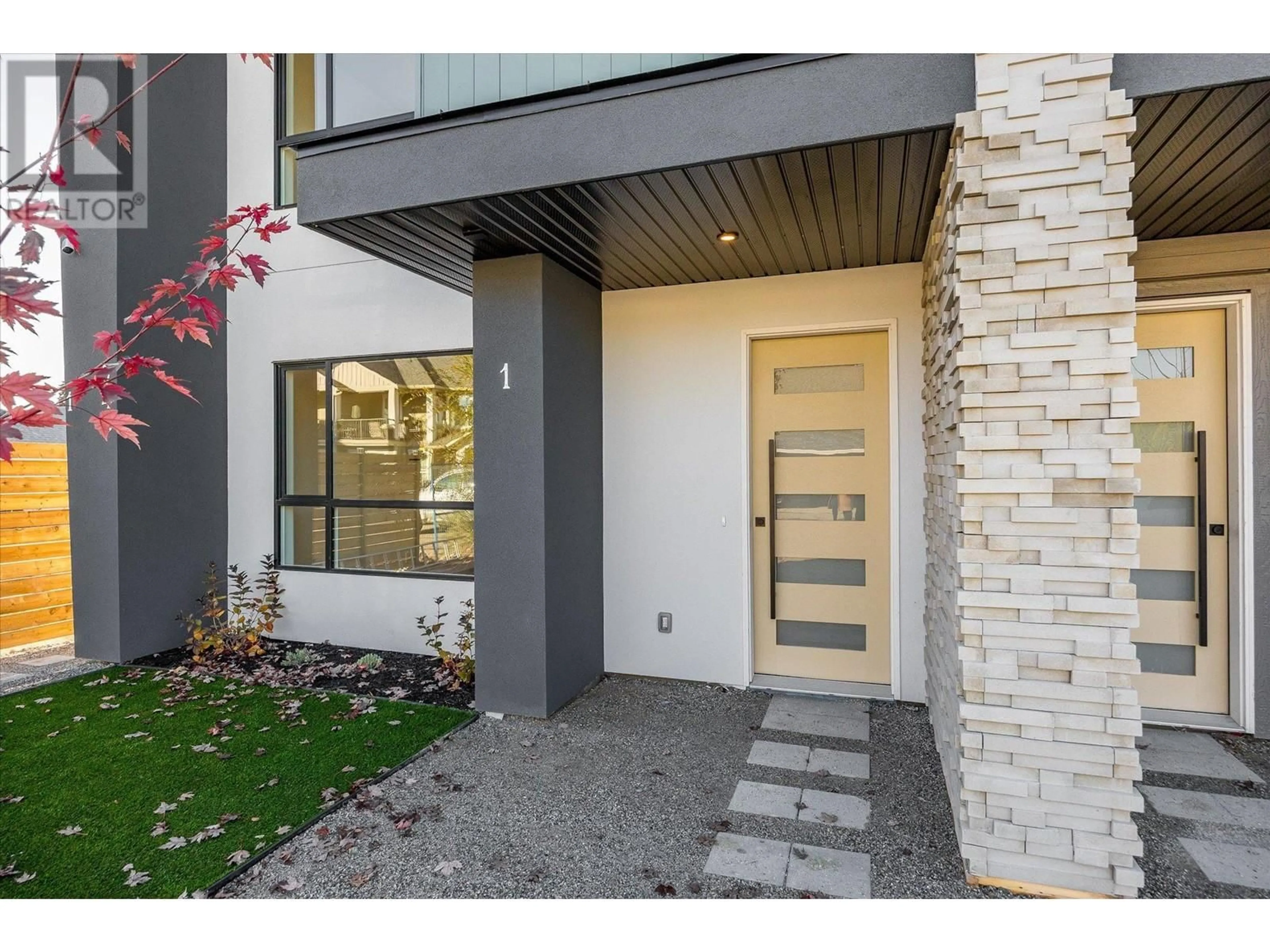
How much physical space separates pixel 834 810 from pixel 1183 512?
8.61 feet

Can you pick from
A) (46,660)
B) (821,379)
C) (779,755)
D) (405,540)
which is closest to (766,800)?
(779,755)

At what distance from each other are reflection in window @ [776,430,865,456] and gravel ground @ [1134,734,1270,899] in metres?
2.16

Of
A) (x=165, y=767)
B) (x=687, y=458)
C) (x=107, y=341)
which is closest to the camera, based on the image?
(x=107, y=341)

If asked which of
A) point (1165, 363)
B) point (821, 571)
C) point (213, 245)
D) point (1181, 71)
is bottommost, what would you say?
point (821, 571)

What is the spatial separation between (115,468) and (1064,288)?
19.1 feet

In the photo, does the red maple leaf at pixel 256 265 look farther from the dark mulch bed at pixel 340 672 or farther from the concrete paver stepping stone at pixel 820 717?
the concrete paver stepping stone at pixel 820 717

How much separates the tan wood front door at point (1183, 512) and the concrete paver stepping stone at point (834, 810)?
1940 mm

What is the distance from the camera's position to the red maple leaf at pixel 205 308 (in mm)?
1753

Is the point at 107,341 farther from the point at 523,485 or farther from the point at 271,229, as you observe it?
the point at 523,485

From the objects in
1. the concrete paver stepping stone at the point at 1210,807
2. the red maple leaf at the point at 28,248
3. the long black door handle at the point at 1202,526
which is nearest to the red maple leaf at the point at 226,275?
the red maple leaf at the point at 28,248

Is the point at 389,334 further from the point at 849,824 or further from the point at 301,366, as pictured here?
the point at 849,824

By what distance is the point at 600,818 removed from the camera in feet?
8.88

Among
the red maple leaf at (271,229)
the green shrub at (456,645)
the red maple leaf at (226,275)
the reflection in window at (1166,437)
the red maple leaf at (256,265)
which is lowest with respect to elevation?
the green shrub at (456,645)

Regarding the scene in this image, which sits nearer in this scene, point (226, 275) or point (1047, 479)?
point (226, 275)
